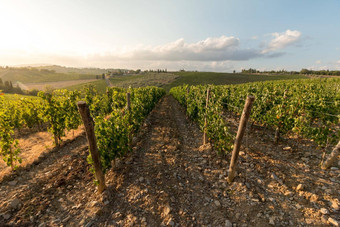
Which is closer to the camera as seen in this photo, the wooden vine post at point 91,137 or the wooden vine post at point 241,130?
the wooden vine post at point 91,137

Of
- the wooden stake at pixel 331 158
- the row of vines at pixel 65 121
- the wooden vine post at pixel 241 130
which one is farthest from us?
the row of vines at pixel 65 121

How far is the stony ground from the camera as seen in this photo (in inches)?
155

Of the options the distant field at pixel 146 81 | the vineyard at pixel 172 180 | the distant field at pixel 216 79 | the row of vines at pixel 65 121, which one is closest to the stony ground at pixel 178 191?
the vineyard at pixel 172 180

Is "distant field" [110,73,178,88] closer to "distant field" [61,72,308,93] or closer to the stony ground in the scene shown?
"distant field" [61,72,308,93]

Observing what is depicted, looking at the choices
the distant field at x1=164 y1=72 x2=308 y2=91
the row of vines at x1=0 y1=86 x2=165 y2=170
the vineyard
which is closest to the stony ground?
the vineyard

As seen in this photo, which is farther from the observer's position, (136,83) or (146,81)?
(146,81)

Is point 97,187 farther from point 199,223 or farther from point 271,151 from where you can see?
point 271,151

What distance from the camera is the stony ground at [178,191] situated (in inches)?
155

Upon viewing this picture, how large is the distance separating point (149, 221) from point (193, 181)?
211cm

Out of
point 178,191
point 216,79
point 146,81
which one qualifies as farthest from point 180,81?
point 178,191

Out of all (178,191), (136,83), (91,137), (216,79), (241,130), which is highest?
(216,79)

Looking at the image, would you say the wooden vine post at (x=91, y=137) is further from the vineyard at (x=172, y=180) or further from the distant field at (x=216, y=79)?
the distant field at (x=216, y=79)

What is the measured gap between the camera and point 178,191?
490 cm

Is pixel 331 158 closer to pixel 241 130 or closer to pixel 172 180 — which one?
pixel 241 130
